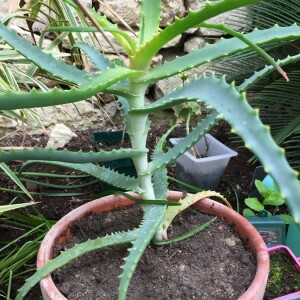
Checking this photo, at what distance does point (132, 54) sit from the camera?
2.07 ft

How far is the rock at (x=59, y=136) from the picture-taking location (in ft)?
5.45

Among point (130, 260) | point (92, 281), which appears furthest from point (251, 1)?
point (92, 281)

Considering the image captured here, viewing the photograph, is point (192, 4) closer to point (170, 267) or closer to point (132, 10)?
point (132, 10)

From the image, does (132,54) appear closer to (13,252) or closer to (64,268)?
(64,268)

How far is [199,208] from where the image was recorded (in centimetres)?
88

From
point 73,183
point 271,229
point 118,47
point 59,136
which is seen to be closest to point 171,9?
point 118,47

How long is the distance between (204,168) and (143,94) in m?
0.75

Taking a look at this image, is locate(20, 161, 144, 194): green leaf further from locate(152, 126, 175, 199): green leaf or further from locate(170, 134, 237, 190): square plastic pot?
locate(170, 134, 237, 190): square plastic pot

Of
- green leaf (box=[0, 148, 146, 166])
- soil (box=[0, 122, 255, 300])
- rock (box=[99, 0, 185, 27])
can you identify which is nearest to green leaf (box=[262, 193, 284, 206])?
soil (box=[0, 122, 255, 300])

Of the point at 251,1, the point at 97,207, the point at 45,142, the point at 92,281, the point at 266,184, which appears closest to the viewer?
the point at 251,1

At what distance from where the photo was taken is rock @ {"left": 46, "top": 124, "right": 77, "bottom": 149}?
1.66 m

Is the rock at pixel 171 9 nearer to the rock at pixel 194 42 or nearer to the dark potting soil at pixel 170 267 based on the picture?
the rock at pixel 194 42

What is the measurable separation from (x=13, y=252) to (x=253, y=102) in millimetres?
994

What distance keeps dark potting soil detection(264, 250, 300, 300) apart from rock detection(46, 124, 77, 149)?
3.19 feet
